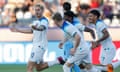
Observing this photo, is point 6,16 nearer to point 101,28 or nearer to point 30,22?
point 30,22

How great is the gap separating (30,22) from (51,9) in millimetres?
1174

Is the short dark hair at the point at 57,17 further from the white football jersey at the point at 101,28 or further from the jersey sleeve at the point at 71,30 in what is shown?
the white football jersey at the point at 101,28

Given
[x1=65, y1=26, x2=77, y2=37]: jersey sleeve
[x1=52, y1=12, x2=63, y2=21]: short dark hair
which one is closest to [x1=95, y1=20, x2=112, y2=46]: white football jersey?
[x1=65, y1=26, x2=77, y2=37]: jersey sleeve

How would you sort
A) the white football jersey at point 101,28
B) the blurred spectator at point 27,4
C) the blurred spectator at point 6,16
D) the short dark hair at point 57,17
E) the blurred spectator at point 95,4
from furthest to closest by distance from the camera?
the blurred spectator at point 95,4 → the blurred spectator at point 27,4 → the blurred spectator at point 6,16 → the white football jersey at point 101,28 → the short dark hair at point 57,17

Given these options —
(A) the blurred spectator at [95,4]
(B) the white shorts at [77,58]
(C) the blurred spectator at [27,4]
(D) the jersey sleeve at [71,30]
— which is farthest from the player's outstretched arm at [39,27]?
(A) the blurred spectator at [95,4]

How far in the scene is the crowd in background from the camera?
19.7m

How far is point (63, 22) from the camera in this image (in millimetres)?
10977

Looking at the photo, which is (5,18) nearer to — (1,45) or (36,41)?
(1,45)

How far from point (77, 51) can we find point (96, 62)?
6426mm

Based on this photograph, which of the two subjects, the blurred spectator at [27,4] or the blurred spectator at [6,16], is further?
the blurred spectator at [27,4]

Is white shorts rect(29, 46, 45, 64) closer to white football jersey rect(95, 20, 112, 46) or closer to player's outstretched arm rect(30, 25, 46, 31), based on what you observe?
player's outstretched arm rect(30, 25, 46, 31)

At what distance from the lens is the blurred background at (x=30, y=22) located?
18.0m

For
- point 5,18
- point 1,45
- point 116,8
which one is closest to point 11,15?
point 5,18

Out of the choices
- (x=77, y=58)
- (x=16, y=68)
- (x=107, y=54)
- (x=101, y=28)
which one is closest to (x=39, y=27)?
(x=77, y=58)
